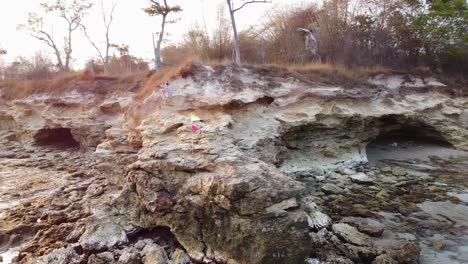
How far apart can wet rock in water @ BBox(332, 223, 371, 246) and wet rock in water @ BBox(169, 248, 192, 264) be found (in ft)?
9.78

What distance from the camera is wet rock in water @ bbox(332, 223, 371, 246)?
5.69 metres

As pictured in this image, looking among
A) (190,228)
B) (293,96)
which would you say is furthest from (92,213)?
(293,96)

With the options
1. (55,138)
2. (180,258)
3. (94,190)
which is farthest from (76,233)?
(55,138)

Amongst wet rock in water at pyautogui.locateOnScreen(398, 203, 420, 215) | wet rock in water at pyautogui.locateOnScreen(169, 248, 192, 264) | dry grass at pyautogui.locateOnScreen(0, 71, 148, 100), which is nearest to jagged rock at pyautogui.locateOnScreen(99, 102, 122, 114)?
dry grass at pyautogui.locateOnScreen(0, 71, 148, 100)

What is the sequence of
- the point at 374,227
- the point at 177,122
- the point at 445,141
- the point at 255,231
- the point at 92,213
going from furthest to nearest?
the point at 445,141 → the point at 177,122 → the point at 92,213 → the point at 374,227 → the point at 255,231

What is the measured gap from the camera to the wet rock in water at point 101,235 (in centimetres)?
580

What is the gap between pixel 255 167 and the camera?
233 inches

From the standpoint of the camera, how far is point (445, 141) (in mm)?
12312

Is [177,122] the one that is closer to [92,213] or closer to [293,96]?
[92,213]

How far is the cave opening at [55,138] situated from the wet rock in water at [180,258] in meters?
10.6

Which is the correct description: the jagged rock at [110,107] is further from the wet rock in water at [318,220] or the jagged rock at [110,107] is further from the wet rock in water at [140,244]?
the wet rock in water at [318,220]

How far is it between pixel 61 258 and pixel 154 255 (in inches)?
66.1

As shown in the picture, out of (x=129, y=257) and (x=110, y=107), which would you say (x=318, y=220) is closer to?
(x=129, y=257)

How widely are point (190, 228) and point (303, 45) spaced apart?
12.4m
